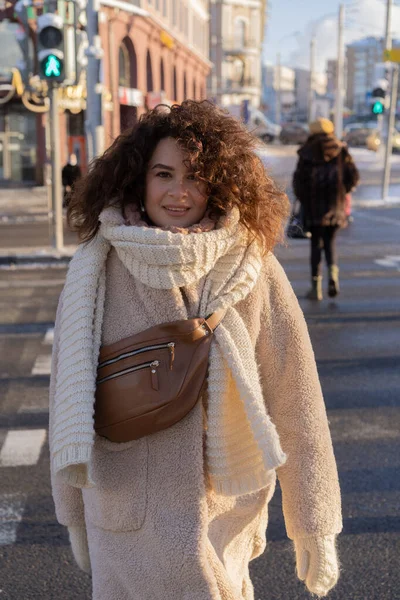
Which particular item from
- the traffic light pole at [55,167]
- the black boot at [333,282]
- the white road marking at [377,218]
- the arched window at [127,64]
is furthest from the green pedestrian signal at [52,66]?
the arched window at [127,64]

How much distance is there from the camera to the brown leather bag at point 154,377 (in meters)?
2.20

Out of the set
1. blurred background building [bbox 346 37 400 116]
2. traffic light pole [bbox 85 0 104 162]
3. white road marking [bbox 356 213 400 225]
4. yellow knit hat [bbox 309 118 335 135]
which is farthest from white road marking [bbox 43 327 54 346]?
blurred background building [bbox 346 37 400 116]

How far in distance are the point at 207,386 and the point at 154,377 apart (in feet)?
0.53

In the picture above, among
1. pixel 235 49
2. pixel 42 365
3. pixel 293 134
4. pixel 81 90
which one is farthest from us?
pixel 235 49

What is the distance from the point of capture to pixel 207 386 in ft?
7.50

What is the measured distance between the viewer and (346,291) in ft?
34.7

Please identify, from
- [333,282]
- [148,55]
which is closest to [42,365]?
[333,282]

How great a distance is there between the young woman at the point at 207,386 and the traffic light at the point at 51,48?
1105cm

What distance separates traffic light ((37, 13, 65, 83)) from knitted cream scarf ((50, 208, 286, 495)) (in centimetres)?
1126

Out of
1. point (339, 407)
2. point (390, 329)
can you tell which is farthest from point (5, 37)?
point (339, 407)

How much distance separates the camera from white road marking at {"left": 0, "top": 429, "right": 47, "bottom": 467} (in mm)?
4973

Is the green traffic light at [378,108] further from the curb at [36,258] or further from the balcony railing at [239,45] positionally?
the balcony railing at [239,45]

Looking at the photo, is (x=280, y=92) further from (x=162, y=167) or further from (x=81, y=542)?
(x=81, y=542)

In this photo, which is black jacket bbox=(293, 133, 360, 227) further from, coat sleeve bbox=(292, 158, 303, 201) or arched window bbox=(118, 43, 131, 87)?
arched window bbox=(118, 43, 131, 87)
